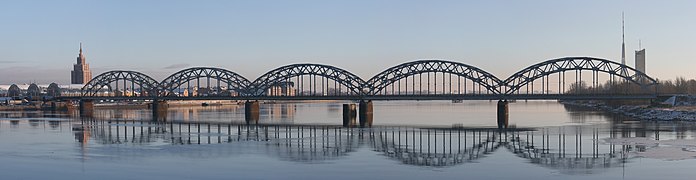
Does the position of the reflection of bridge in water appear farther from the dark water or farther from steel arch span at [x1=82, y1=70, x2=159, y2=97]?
steel arch span at [x1=82, y1=70, x2=159, y2=97]

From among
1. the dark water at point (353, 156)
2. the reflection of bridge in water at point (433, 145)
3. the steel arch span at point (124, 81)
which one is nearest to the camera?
the dark water at point (353, 156)

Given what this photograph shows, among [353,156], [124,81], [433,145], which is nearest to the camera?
[353,156]

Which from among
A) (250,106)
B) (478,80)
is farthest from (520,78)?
(250,106)

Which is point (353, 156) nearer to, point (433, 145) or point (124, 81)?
point (433, 145)

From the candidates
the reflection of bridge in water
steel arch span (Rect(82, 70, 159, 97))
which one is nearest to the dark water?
the reflection of bridge in water

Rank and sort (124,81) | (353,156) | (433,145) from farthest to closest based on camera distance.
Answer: (124,81), (433,145), (353,156)

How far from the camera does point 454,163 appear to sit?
33.0 metres

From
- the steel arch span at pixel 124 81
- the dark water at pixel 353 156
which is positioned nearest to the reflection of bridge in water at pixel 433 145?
the dark water at pixel 353 156

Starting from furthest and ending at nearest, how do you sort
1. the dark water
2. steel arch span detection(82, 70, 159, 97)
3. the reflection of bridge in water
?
steel arch span detection(82, 70, 159, 97)
the reflection of bridge in water
the dark water

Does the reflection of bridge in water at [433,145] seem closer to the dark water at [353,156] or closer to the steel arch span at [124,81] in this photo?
the dark water at [353,156]

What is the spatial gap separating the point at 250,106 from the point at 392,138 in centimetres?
6264

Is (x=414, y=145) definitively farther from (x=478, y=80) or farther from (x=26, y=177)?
(x=478, y=80)

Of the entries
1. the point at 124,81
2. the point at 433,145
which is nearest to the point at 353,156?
the point at 433,145

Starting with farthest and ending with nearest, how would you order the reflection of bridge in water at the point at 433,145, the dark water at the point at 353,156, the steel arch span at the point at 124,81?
1. the steel arch span at the point at 124,81
2. the reflection of bridge in water at the point at 433,145
3. the dark water at the point at 353,156
